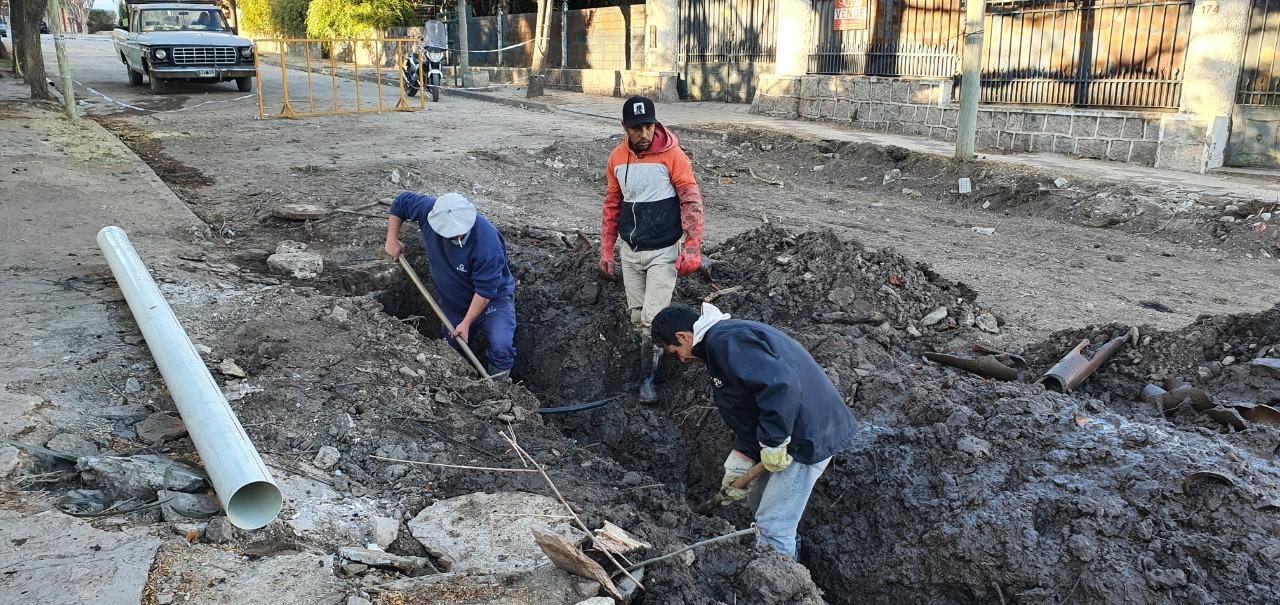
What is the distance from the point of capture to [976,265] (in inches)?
301

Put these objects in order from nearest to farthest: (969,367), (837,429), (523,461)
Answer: (837,429)
(523,461)
(969,367)

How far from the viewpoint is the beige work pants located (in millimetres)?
5504

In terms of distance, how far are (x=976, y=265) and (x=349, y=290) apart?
5.25 meters

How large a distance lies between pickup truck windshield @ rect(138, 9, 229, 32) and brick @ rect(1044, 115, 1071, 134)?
1716 centimetres

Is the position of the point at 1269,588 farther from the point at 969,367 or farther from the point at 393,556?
the point at 393,556

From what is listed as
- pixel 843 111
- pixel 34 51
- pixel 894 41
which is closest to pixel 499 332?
pixel 843 111

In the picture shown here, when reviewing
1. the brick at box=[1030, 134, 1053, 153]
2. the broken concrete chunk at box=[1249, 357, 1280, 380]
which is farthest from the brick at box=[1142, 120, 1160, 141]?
the broken concrete chunk at box=[1249, 357, 1280, 380]

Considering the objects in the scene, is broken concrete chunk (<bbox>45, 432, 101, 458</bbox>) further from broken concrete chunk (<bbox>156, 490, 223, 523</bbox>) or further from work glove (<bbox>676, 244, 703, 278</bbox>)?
work glove (<bbox>676, 244, 703, 278</bbox>)

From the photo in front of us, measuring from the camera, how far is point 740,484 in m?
3.95

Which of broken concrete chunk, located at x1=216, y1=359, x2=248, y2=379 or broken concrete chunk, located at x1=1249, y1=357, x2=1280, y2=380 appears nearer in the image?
broken concrete chunk, located at x1=216, y1=359, x2=248, y2=379

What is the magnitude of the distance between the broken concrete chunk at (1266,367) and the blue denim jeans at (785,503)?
2530 millimetres

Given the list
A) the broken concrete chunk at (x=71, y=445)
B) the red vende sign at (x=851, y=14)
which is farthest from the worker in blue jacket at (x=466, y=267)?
the red vende sign at (x=851, y=14)

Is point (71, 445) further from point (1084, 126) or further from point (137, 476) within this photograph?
point (1084, 126)

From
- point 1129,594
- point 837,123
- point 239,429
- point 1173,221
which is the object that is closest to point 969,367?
point 1129,594
